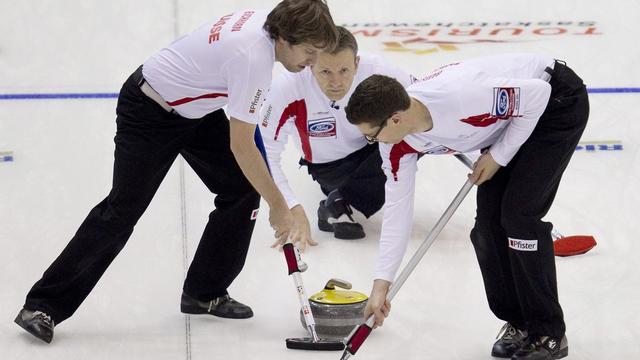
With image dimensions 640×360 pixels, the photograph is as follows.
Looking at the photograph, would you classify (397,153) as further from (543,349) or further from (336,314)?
(543,349)

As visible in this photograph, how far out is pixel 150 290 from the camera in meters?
3.74

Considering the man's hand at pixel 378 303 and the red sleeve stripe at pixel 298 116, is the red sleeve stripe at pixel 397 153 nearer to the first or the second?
the man's hand at pixel 378 303

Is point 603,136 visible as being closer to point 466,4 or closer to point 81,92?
point 466,4

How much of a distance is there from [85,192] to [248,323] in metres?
1.33

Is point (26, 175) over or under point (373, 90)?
under

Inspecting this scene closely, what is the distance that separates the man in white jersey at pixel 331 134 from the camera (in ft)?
12.3

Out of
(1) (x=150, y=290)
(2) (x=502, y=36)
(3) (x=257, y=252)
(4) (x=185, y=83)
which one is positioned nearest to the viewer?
(4) (x=185, y=83)

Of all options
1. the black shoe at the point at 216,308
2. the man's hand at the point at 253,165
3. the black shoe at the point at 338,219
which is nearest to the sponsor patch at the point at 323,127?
the black shoe at the point at 338,219

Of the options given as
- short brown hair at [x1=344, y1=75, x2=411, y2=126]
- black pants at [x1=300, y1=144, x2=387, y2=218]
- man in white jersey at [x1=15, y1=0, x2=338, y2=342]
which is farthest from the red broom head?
short brown hair at [x1=344, y1=75, x2=411, y2=126]

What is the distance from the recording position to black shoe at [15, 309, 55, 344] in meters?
3.25

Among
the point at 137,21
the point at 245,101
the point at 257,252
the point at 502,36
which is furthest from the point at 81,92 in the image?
the point at 245,101

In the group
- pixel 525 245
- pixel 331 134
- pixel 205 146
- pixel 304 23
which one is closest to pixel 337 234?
pixel 331 134

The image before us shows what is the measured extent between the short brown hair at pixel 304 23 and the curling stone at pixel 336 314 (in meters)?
0.82

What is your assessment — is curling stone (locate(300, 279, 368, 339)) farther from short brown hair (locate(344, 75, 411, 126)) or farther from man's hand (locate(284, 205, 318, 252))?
short brown hair (locate(344, 75, 411, 126))
